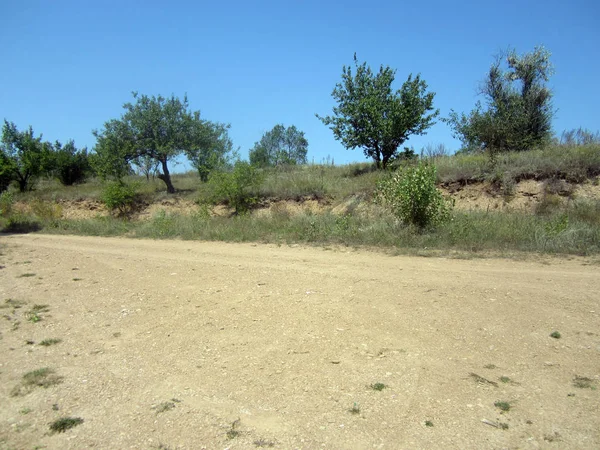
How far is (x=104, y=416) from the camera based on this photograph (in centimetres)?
394

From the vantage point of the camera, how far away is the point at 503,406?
3840 mm

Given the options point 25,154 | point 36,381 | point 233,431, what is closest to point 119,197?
point 25,154

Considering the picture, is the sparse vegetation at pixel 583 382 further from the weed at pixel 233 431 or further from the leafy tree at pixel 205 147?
the leafy tree at pixel 205 147

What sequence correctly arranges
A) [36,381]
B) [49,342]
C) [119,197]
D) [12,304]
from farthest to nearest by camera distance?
1. [119,197]
2. [12,304]
3. [49,342]
4. [36,381]

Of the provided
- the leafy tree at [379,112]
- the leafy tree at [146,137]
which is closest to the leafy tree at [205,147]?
the leafy tree at [146,137]

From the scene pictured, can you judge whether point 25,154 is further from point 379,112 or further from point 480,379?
point 480,379

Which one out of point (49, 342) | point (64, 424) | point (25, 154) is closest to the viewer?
point (64, 424)

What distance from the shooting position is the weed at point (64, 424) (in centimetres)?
374

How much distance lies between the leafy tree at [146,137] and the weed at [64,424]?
20.2 meters

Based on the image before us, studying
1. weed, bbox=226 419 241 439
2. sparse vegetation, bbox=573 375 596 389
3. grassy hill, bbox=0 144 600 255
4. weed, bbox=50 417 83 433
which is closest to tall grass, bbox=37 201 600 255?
grassy hill, bbox=0 144 600 255

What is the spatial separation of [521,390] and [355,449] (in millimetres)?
1864

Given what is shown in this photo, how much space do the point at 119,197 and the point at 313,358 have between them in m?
20.9

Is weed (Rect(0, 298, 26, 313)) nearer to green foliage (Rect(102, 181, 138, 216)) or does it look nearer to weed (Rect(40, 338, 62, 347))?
weed (Rect(40, 338, 62, 347))

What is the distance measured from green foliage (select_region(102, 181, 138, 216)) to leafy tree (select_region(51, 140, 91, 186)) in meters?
10.9
